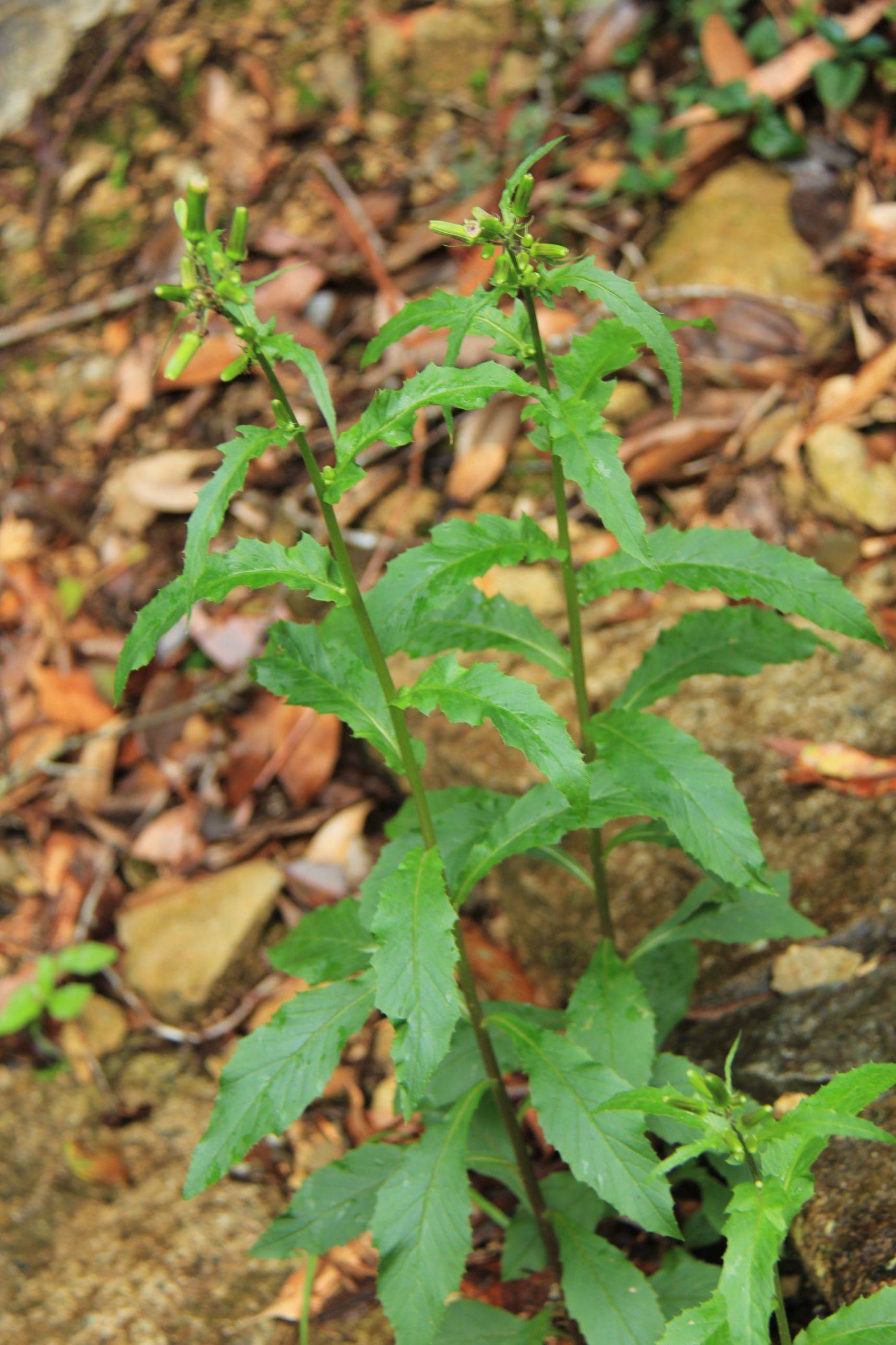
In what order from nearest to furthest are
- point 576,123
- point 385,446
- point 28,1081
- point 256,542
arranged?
point 256,542 → point 28,1081 → point 385,446 → point 576,123

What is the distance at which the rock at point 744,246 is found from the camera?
4.05 metres

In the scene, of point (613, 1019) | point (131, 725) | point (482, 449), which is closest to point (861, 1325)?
point (613, 1019)

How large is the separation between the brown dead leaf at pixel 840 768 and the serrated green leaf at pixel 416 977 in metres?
1.55

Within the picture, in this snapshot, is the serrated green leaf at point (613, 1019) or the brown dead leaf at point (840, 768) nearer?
the serrated green leaf at point (613, 1019)

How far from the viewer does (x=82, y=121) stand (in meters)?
5.50

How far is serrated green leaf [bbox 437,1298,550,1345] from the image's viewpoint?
7.38 feet

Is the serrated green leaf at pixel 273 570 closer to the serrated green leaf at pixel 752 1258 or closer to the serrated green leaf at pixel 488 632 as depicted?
the serrated green leaf at pixel 488 632

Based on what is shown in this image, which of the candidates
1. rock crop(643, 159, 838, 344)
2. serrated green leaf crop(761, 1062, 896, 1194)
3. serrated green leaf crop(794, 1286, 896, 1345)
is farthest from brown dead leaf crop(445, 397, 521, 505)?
serrated green leaf crop(794, 1286, 896, 1345)

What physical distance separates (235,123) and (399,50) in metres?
0.87

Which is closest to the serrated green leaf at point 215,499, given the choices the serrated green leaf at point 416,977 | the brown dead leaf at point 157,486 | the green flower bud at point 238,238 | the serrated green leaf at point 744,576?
the green flower bud at point 238,238

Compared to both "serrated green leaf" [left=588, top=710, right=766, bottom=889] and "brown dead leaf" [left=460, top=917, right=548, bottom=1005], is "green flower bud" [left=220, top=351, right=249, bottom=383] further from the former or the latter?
"brown dead leaf" [left=460, top=917, right=548, bottom=1005]

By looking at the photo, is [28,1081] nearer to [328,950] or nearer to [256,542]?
[328,950]

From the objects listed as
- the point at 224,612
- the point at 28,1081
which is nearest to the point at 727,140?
the point at 224,612

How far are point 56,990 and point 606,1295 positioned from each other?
2.26 meters
